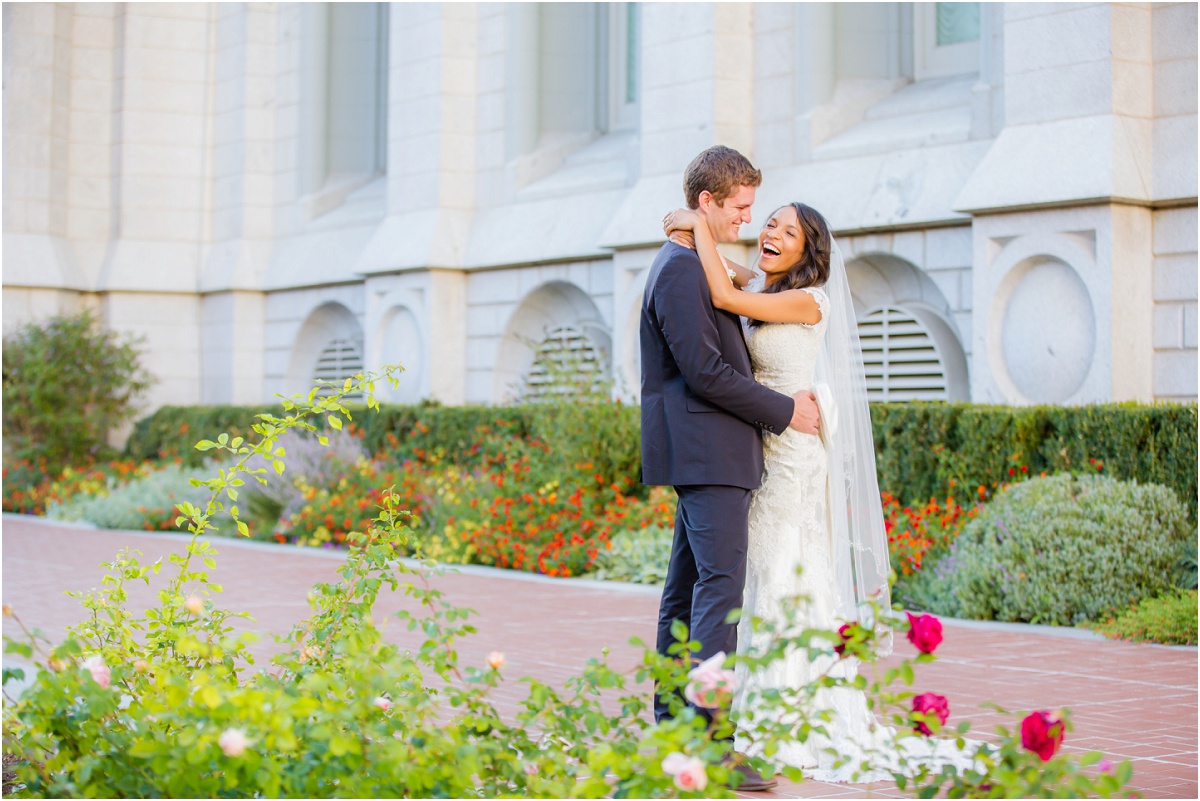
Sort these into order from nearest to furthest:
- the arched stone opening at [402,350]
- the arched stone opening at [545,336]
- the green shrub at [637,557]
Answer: the green shrub at [637,557], the arched stone opening at [545,336], the arched stone opening at [402,350]

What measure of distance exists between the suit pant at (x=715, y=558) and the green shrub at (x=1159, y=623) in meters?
3.97

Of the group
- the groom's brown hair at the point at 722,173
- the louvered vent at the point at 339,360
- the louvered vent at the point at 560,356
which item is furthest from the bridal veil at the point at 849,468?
the louvered vent at the point at 339,360

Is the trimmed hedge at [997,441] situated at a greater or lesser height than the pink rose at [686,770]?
greater

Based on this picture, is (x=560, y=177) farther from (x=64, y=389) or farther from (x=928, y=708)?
(x=928, y=708)

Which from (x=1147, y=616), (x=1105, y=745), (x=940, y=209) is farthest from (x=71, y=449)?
(x=1105, y=745)

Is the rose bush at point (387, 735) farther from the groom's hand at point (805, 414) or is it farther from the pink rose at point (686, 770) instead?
the groom's hand at point (805, 414)

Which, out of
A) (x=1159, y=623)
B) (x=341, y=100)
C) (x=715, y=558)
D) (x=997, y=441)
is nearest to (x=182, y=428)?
(x=341, y=100)

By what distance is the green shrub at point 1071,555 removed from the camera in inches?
325

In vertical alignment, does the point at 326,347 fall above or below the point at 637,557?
above

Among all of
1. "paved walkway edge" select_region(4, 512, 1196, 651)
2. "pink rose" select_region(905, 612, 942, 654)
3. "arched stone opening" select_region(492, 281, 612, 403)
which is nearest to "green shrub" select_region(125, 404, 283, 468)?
"paved walkway edge" select_region(4, 512, 1196, 651)

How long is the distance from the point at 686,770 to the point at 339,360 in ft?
56.1

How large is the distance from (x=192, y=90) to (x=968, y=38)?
12.5 m

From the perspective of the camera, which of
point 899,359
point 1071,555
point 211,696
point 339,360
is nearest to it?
point 211,696

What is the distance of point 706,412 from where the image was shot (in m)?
4.65
